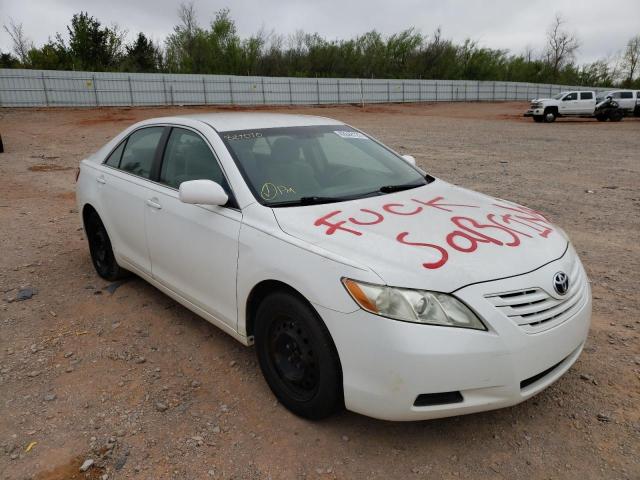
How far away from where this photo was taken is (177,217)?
3.35 m

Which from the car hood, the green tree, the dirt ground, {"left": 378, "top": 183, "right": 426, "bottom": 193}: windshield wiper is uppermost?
the green tree

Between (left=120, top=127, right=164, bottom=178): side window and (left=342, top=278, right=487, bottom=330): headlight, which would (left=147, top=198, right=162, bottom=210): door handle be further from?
(left=342, top=278, right=487, bottom=330): headlight

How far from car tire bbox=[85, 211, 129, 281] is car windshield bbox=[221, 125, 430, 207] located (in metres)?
1.89

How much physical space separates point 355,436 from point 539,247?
1367 mm

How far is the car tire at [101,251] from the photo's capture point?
4516 millimetres

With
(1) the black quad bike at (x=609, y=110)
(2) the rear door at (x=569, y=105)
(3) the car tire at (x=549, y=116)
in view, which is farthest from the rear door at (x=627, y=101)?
(3) the car tire at (x=549, y=116)

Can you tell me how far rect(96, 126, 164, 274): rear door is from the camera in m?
3.85

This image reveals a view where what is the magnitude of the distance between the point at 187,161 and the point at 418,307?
6.79 ft

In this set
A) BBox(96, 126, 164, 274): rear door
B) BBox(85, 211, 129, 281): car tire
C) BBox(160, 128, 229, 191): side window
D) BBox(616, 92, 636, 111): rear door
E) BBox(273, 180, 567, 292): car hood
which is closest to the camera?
BBox(273, 180, 567, 292): car hood

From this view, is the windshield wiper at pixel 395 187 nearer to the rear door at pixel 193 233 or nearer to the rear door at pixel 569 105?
the rear door at pixel 193 233

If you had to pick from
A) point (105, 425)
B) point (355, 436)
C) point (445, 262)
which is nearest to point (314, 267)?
point (445, 262)

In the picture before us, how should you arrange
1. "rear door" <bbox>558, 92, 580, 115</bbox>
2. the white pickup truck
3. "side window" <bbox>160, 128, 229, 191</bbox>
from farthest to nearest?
"rear door" <bbox>558, 92, 580, 115</bbox> → the white pickup truck → "side window" <bbox>160, 128, 229, 191</bbox>

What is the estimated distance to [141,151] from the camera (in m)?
4.05

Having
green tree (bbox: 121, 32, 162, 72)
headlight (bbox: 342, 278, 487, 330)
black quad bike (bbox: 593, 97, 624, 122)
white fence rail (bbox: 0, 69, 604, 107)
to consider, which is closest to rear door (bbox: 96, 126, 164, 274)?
headlight (bbox: 342, 278, 487, 330)
